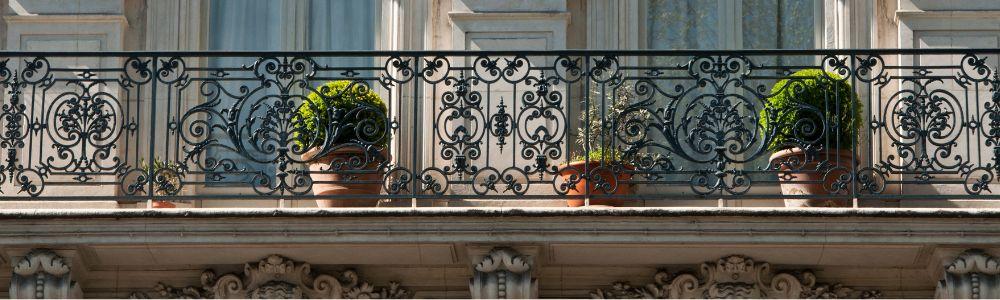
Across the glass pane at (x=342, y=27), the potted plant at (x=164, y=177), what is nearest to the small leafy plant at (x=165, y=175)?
the potted plant at (x=164, y=177)

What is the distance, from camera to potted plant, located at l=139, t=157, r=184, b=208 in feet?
52.6

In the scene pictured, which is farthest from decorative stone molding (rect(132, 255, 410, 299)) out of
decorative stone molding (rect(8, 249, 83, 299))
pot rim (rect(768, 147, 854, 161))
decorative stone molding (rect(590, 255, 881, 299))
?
pot rim (rect(768, 147, 854, 161))

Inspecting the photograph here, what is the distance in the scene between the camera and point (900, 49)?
52.7 feet

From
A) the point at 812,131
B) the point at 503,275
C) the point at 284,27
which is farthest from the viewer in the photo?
the point at 284,27

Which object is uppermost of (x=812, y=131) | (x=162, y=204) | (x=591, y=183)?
(x=812, y=131)

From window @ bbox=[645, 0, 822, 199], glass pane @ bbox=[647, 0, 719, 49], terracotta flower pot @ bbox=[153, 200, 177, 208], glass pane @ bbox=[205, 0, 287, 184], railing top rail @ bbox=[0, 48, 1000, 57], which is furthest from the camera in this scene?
glass pane @ bbox=[205, 0, 287, 184]

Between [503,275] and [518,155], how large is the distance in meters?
1.34

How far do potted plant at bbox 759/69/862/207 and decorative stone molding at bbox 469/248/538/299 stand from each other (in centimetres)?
180

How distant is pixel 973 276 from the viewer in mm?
15578

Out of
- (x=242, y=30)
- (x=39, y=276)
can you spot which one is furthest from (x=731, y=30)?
(x=39, y=276)

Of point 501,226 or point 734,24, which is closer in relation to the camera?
point 501,226

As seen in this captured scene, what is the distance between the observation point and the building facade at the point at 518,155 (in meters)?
15.7

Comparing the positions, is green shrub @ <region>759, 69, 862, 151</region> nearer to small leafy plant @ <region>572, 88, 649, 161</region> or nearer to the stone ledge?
the stone ledge

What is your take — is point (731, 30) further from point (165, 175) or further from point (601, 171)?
point (165, 175)
